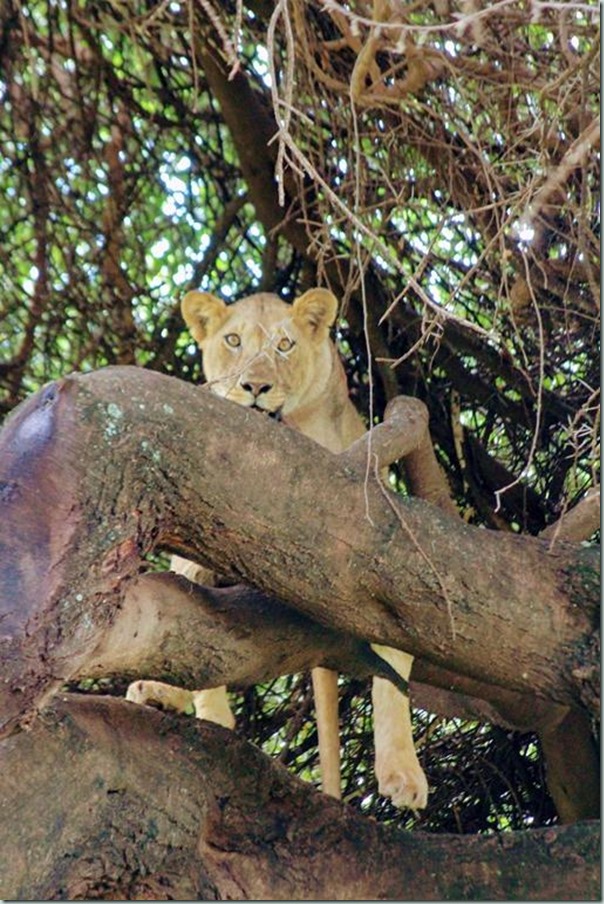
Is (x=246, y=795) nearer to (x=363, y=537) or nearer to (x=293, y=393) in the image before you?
(x=363, y=537)

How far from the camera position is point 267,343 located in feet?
15.2

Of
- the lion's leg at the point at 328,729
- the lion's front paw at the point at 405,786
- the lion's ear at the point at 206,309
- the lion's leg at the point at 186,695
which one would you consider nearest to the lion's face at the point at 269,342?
the lion's ear at the point at 206,309

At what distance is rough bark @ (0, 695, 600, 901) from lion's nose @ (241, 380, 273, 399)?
122cm

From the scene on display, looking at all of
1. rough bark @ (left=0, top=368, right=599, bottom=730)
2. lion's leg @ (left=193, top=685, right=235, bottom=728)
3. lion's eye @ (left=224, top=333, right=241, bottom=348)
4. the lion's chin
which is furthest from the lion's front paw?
lion's eye @ (left=224, top=333, right=241, bottom=348)

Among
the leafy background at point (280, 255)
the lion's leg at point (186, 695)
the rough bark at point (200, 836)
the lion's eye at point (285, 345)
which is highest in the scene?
the leafy background at point (280, 255)

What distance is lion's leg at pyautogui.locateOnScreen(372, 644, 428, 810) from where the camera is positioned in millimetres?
4004

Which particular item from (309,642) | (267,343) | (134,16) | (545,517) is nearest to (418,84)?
(267,343)

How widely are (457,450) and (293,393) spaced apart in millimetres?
1286

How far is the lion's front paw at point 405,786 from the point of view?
3988 mm

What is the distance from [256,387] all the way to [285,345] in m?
0.24

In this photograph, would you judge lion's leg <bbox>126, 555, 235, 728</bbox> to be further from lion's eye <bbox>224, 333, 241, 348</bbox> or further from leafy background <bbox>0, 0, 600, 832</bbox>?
leafy background <bbox>0, 0, 600, 832</bbox>

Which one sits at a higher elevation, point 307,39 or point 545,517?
point 307,39

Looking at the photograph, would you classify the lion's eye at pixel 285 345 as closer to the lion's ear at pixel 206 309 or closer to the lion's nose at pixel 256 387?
the lion's nose at pixel 256 387

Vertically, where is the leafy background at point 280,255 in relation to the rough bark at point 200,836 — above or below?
above
